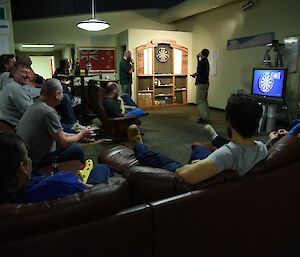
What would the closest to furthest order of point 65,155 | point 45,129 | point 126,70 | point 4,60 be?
point 45,129, point 65,155, point 4,60, point 126,70

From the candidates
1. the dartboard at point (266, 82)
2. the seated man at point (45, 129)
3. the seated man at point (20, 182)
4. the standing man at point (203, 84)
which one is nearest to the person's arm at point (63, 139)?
the seated man at point (45, 129)

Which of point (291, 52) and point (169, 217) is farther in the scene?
point (291, 52)

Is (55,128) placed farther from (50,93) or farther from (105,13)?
(105,13)

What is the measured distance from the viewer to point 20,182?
1.23 metres

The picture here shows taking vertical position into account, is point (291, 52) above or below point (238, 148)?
above

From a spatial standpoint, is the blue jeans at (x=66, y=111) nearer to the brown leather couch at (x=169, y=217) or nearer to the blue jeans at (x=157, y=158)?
the blue jeans at (x=157, y=158)

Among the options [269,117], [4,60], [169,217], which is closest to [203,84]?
[269,117]

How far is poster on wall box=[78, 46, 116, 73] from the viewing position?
29.8 feet

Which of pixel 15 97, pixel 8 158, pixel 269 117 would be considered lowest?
pixel 269 117

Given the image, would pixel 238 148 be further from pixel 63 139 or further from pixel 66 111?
pixel 66 111

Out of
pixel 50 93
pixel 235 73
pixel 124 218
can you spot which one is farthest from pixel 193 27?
pixel 124 218

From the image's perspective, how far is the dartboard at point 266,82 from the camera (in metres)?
4.95

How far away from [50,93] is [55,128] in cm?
30

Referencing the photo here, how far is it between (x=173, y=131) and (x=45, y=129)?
133 inches
